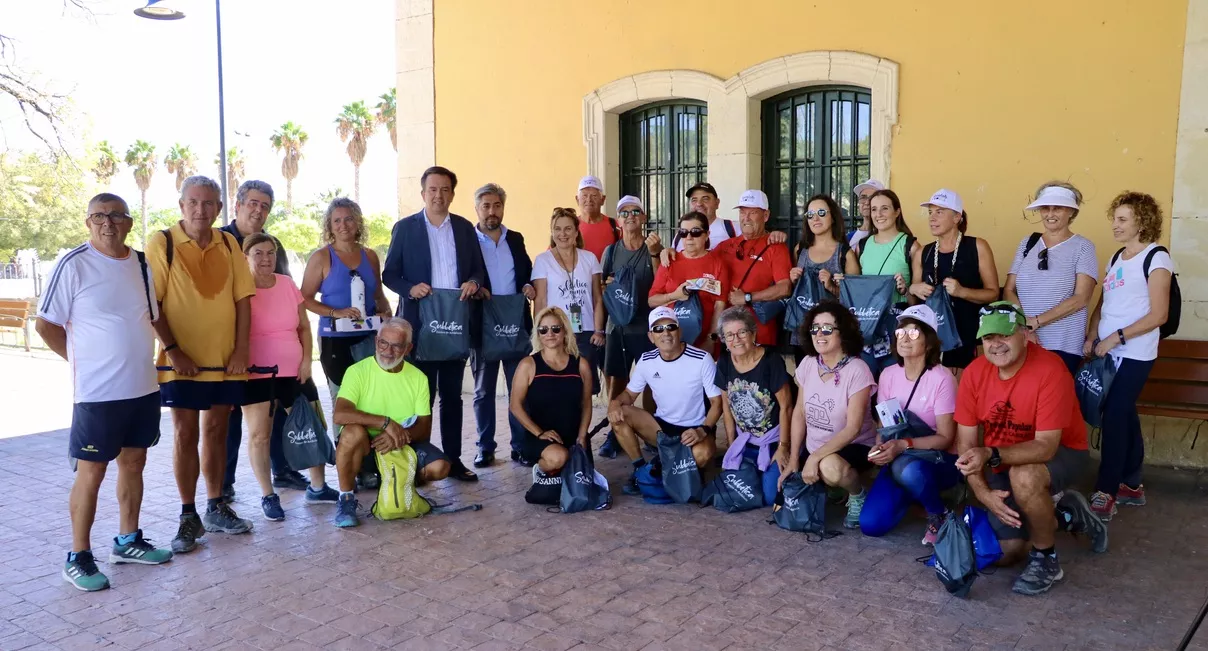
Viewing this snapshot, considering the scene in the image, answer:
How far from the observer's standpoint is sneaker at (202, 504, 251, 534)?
4.99 m

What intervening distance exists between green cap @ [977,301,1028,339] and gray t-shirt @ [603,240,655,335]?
250 centimetres

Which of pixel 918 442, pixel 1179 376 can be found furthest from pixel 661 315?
pixel 1179 376

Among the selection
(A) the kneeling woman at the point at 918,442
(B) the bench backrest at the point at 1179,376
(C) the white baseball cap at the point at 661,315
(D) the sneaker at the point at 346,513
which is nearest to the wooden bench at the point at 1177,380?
(B) the bench backrest at the point at 1179,376

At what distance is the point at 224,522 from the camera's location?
197 inches

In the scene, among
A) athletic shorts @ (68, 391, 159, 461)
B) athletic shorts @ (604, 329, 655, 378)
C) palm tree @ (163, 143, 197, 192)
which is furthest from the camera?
palm tree @ (163, 143, 197, 192)

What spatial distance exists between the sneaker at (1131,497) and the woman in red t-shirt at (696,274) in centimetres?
263

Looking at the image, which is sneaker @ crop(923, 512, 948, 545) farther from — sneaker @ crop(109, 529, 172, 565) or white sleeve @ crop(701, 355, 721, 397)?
sneaker @ crop(109, 529, 172, 565)

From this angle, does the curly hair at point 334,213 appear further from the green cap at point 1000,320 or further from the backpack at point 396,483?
the green cap at point 1000,320

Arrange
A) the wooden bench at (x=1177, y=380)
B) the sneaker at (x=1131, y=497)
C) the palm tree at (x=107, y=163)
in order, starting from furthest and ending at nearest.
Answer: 1. the palm tree at (x=107, y=163)
2. the wooden bench at (x=1177, y=380)
3. the sneaker at (x=1131, y=497)

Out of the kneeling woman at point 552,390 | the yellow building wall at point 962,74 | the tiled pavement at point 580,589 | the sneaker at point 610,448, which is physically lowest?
the tiled pavement at point 580,589

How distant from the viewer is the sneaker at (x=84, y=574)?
13.7 ft

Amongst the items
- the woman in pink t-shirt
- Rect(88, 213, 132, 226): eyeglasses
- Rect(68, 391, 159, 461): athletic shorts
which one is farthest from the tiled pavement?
Rect(88, 213, 132, 226): eyeglasses

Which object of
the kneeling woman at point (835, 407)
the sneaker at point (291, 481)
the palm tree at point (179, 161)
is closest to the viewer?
the kneeling woman at point (835, 407)

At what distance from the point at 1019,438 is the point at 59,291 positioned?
4.45 meters
